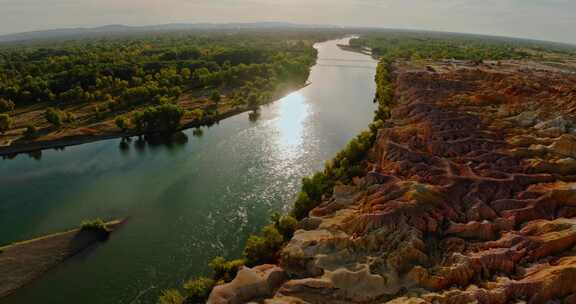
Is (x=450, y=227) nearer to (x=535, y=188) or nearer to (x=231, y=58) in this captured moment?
(x=535, y=188)

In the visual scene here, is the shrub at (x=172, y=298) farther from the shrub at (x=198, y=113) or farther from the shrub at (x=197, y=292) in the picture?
the shrub at (x=198, y=113)

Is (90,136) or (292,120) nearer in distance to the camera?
(90,136)

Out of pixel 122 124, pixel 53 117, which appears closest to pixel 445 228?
pixel 122 124

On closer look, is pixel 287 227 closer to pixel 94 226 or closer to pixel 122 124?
pixel 94 226

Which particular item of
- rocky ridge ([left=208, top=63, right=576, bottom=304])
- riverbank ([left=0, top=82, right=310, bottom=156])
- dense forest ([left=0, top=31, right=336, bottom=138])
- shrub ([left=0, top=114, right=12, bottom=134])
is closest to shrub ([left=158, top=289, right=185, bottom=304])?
rocky ridge ([left=208, top=63, right=576, bottom=304])

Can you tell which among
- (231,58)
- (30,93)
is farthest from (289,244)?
(231,58)

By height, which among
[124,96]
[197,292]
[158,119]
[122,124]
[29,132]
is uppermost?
[124,96]

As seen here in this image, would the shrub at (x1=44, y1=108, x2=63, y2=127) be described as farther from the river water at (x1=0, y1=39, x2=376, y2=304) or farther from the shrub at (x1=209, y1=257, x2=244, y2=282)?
the shrub at (x1=209, y1=257, x2=244, y2=282)
